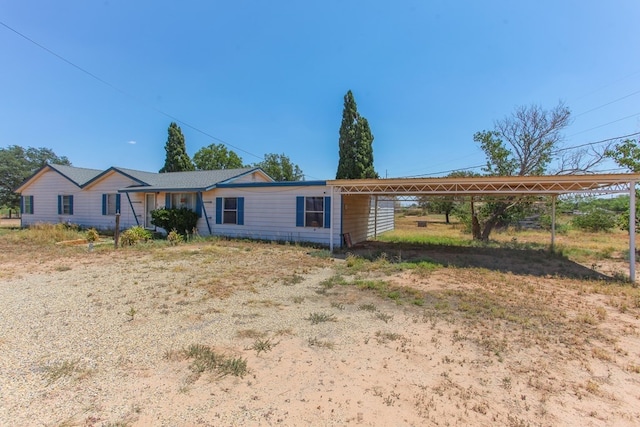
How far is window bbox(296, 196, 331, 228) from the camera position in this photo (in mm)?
12289

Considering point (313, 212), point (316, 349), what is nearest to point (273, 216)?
point (313, 212)

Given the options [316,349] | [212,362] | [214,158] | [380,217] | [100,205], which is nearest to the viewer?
[212,362]

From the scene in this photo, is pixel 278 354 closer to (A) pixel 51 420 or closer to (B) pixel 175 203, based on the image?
(A) pixel 51 420

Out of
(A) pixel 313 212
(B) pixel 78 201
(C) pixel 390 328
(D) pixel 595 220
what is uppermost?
(B) pixel 78 201

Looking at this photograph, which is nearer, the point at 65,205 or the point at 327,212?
the point at 327,212

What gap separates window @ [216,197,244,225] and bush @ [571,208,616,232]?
2141 centimetres

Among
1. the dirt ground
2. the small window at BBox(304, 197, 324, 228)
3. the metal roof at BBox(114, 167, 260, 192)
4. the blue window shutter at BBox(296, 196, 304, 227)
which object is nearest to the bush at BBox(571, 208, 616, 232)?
the dirt ground

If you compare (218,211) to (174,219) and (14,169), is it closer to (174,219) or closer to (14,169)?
(174,219)

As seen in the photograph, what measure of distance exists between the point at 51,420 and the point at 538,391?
4094 mm

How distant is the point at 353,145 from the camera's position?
79.8 ft

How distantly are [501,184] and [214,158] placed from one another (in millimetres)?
30864

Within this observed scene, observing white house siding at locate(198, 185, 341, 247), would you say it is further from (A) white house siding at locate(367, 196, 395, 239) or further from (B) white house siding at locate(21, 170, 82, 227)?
(B) white house siding at locate(21, 170, 82, 227)

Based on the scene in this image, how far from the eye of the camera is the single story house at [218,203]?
12.5 metres

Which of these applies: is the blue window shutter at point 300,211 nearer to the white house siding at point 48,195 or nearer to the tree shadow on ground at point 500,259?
the tree shadow on ground at point 500,259
